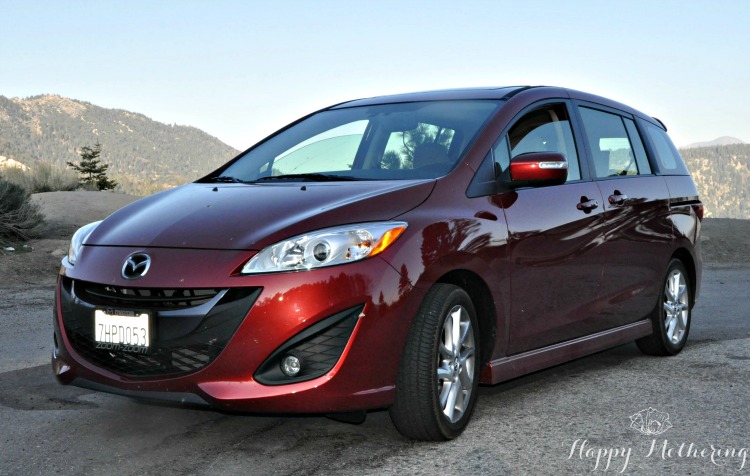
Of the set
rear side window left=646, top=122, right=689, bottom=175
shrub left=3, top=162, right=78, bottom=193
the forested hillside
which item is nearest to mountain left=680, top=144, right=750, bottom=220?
the forested hillside

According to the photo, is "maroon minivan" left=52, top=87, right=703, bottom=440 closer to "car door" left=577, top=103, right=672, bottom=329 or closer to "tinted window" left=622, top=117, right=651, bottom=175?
"car door" left=577, top=103, right=672, bottom=329

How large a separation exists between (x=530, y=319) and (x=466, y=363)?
0.65m

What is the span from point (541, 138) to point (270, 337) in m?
2.41

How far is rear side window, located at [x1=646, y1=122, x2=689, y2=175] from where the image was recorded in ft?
23.1

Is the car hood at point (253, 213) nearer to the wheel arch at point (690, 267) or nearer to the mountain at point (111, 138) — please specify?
the wheel arch at point (690, 267)

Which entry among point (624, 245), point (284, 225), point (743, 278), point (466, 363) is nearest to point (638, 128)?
point (624, 245)

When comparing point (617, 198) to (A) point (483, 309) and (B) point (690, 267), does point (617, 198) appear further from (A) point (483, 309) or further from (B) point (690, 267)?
(A) point (483, 309)

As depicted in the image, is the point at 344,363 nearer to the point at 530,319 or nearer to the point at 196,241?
the point at 196,241

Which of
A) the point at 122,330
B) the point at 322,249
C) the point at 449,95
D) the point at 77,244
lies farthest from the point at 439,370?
the point at 449,95

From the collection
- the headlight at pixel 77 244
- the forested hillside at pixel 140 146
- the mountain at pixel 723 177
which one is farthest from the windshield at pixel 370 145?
the mountain at pixel 723 177

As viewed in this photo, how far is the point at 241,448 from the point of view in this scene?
167 inches

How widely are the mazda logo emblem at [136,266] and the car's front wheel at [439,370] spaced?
3.88 ft

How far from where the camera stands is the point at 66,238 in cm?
1688

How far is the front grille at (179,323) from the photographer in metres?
3.87
